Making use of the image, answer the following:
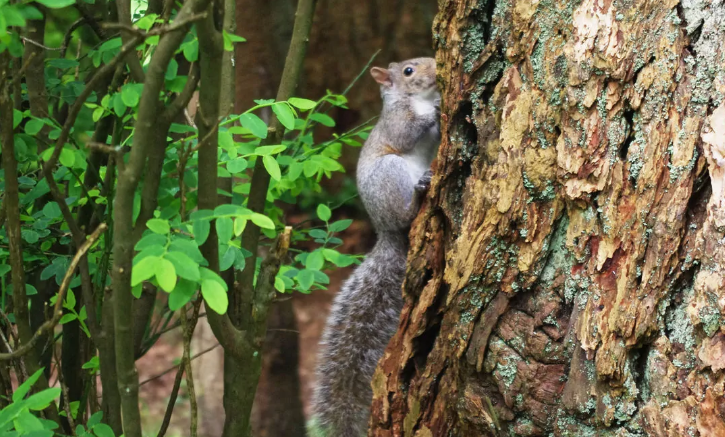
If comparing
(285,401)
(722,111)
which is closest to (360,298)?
(722,111)

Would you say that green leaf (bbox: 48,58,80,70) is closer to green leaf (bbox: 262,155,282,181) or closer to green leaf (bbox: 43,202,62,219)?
green leaf (bbox: 43,202,62,219)

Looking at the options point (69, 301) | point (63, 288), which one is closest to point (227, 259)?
point (63, 288)

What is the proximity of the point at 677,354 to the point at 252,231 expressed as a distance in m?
0.95

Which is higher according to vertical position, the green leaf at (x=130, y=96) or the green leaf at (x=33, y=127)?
the green leaf at (x=130, y=96)

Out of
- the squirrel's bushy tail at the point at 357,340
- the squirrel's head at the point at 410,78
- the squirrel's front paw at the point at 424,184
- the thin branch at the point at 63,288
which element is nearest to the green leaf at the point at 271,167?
the thin branch at the point at 63,288

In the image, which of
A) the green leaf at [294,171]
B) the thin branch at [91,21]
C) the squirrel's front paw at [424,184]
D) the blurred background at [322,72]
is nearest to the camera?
the thin branch at [91,21]

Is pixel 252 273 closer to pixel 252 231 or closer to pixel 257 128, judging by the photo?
pixel 252 231

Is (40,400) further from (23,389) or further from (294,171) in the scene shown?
(294,171)

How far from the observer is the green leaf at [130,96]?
136 cm

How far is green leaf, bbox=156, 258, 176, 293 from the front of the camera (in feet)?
3.44

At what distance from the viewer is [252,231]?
1.65 metres

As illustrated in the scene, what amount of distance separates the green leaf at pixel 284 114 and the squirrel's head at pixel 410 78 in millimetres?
1470

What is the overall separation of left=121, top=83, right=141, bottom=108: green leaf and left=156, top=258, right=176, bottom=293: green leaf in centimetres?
43

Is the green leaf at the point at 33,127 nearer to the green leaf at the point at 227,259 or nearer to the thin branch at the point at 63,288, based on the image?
→ the thin branch at the point at 63,288
